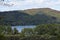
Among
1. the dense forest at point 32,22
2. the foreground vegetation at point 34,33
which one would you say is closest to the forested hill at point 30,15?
the dense forest at point 32,22

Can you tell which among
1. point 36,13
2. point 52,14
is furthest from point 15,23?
point 52,14

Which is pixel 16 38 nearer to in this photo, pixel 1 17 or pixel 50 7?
pixel 1 17

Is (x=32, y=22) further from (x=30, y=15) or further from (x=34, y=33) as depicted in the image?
(x=34, y=33)

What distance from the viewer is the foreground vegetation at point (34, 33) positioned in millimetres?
6441

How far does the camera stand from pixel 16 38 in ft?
21.3

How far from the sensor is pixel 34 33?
21.5ft

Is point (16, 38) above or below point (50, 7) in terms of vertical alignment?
below

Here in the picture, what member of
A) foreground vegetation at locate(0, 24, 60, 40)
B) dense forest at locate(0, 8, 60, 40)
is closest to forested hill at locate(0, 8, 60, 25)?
dense forest at locate(0, 8, 60, 40)

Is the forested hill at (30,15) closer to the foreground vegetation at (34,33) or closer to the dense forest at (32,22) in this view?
the dense forest at (32,22)

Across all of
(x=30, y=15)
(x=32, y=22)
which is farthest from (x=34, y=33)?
(x=30, y=15)

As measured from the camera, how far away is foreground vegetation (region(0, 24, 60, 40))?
6.44 m

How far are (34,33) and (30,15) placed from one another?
56cm

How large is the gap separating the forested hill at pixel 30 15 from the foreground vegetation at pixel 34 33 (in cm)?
16

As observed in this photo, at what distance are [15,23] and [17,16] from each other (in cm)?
23
